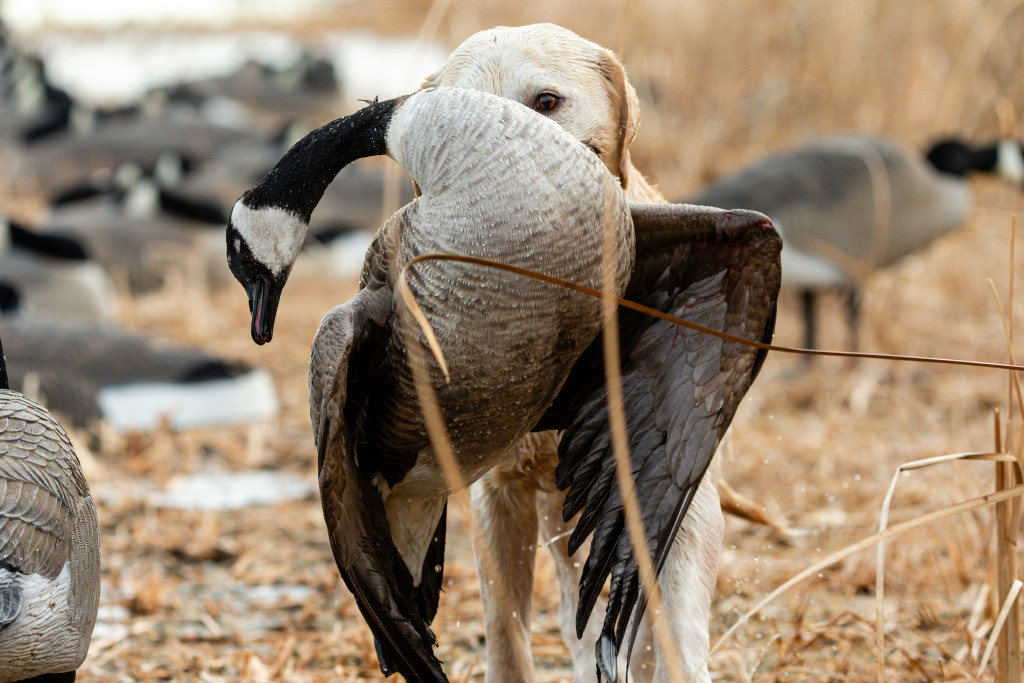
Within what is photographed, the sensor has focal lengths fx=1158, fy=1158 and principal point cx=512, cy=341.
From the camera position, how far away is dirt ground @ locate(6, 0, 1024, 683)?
3.20m

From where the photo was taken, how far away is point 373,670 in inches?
123

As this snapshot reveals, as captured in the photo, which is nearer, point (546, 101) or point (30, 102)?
point (546, 101)

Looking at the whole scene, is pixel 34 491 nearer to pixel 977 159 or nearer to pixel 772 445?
pixel 772 445

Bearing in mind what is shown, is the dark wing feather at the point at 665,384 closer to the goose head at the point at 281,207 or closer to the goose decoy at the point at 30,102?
the goose head at the point at 281,207

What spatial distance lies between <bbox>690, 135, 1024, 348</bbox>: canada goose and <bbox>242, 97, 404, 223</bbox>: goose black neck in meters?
4.37

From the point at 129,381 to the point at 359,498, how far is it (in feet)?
12.9

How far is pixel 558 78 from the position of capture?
238 cm

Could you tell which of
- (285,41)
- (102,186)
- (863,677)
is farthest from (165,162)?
(863,677)

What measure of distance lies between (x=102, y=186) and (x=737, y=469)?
7705mm

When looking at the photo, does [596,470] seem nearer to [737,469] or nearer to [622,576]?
[622,576]

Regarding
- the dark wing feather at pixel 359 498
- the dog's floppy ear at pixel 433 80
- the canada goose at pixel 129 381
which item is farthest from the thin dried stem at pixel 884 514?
the canada goose at pixel 129 381

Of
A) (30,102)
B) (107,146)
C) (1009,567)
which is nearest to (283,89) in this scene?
(30,102)

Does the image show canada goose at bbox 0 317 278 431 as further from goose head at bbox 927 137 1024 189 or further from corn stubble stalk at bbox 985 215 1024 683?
goose head at bbox 927 137 1024 189

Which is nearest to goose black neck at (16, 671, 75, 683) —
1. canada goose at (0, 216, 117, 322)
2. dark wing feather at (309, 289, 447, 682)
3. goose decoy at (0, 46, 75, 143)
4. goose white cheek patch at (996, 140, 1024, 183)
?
dark wing feather at (309, 289, 447, 682)
